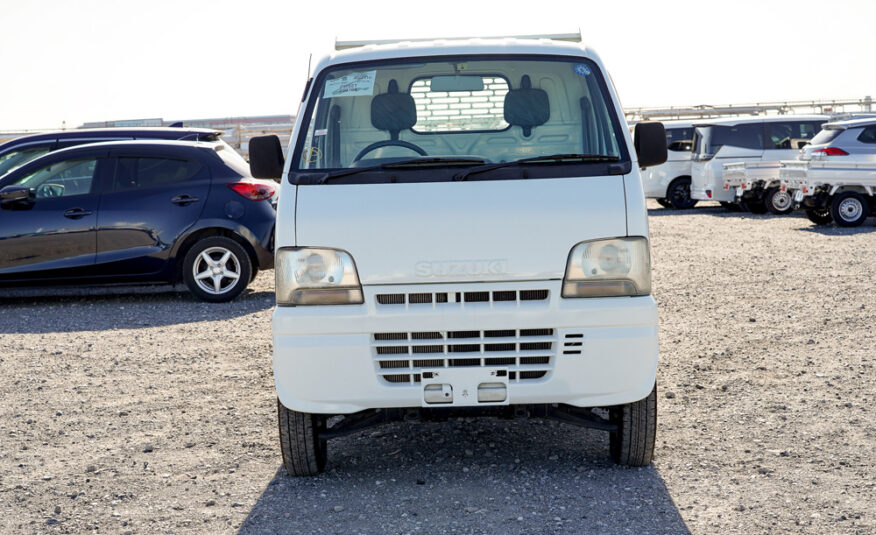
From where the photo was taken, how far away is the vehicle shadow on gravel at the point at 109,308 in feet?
32.1

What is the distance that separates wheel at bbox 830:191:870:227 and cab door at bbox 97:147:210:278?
11557mm

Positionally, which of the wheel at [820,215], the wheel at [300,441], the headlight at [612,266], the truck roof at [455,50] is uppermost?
the truck roof at [455,50]

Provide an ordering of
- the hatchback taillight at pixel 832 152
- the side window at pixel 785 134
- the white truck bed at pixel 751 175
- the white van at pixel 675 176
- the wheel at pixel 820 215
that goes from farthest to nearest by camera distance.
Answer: the white van at pixel 675 176
the side window at pixel 785 134
the white truck bed at pixel 751 175
the wheel at pixel 820 215
the hatchback taillight at pixel 832 152

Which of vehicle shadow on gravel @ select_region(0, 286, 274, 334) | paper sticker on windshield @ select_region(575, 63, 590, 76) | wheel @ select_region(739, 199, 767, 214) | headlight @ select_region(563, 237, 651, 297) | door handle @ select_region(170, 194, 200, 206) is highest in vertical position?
paper sticker on windshield @ select_region(575, 63, 590, 76)

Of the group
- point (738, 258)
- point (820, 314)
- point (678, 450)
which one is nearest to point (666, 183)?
point (738, 258)

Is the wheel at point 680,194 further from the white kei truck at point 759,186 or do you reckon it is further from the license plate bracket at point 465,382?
the license plate bracket at point 465,382

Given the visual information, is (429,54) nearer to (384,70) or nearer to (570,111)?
(384,70)

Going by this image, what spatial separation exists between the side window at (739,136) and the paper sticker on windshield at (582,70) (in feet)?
54.8

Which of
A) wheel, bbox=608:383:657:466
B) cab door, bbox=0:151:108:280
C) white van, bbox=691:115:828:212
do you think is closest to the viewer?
wheel, bbox=608:383:657:466

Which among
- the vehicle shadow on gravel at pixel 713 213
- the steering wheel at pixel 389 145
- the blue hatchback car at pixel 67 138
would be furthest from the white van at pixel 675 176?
the steering wheel at pixel 389 145

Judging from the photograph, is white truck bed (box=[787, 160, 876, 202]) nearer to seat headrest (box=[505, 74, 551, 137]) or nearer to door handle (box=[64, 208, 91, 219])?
door handle (box=[64, 208, 91, 219])

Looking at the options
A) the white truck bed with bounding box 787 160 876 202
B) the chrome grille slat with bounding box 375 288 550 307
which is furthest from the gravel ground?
the white truck bed with bounding box 787 160 876 202

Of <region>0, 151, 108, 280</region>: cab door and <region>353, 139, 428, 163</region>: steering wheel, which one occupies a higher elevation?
<region>353, 139, 428, 163</region>: steering wheel

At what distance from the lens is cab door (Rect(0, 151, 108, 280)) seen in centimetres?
1045
